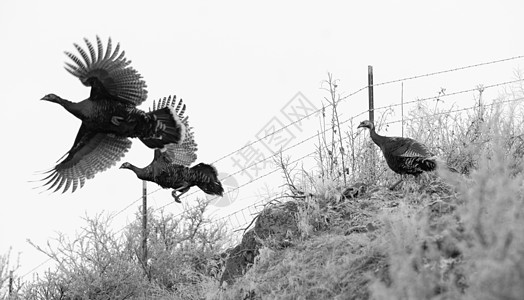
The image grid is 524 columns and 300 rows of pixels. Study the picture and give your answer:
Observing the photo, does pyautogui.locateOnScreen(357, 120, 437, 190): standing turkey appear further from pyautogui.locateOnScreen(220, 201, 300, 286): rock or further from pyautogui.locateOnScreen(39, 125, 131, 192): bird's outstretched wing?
pyautogui.locateOnScreen(39, 125, 131, 192): bird's outstretched wing

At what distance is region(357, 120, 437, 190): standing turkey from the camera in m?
7.05

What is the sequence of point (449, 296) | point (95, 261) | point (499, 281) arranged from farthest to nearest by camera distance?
point (95, 261)
point (449, 296)
point (499, 281)

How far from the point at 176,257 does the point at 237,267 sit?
4.09 metres

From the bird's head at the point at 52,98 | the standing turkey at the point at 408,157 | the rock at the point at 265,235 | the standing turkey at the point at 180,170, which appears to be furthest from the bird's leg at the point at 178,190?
the standing turkey at the point at 408,157

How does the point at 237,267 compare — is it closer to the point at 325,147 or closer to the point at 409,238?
the point at 325,147

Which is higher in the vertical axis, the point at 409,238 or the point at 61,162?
the point at 61,162

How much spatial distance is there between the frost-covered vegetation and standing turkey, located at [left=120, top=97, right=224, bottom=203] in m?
1.29

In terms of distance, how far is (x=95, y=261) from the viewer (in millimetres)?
11336

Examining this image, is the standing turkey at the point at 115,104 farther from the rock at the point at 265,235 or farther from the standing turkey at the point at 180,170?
the rock at the point at 265,235

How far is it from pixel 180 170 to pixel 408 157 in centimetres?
373

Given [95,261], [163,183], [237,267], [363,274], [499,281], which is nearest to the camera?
[499,281]

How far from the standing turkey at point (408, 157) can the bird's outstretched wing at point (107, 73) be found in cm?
354

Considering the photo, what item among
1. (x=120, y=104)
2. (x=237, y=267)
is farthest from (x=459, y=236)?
(x=120, y=104)

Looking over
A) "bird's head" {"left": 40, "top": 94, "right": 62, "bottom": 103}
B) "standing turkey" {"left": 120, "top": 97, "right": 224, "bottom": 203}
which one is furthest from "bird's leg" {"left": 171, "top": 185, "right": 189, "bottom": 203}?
"bird's head" {"left": 40, "top": 94, "right": 62, "bottom": 103}
